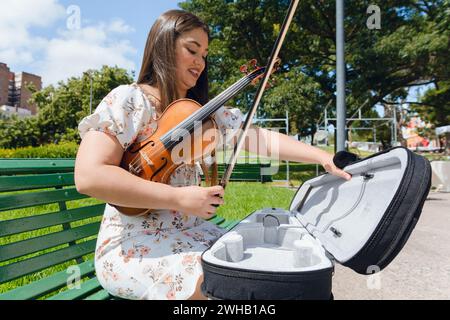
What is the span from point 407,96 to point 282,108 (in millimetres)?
10027

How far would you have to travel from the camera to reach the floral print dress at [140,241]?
1.09 metres

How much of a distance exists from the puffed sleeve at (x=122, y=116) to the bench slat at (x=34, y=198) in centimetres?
66

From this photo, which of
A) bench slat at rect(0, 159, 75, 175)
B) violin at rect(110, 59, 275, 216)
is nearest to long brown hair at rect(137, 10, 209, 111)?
violin at rect(110, 59, 275, 216)

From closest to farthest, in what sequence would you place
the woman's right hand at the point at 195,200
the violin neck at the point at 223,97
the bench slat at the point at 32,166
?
the woman's right hand at the point at 195,200, the violin neck at the point at 223,97, the bench slat at the point at 32,166

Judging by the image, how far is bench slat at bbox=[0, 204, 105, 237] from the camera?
1.48 meters

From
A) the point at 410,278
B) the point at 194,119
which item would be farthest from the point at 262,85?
the point at 410,278

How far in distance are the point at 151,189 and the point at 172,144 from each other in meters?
0.22

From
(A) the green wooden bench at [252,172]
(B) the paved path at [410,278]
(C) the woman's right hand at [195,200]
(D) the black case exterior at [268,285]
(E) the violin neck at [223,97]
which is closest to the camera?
(D) the black case exterior at [268,285]

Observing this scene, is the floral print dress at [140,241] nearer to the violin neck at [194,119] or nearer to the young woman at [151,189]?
the young woman at [151,189]

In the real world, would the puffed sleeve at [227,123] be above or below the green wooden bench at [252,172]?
above

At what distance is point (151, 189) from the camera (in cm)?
103

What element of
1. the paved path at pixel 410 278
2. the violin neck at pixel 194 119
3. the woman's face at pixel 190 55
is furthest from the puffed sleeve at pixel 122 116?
the paved path at pixel 410 278

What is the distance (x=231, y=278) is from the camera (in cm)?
99

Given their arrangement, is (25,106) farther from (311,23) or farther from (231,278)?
(231,278)
